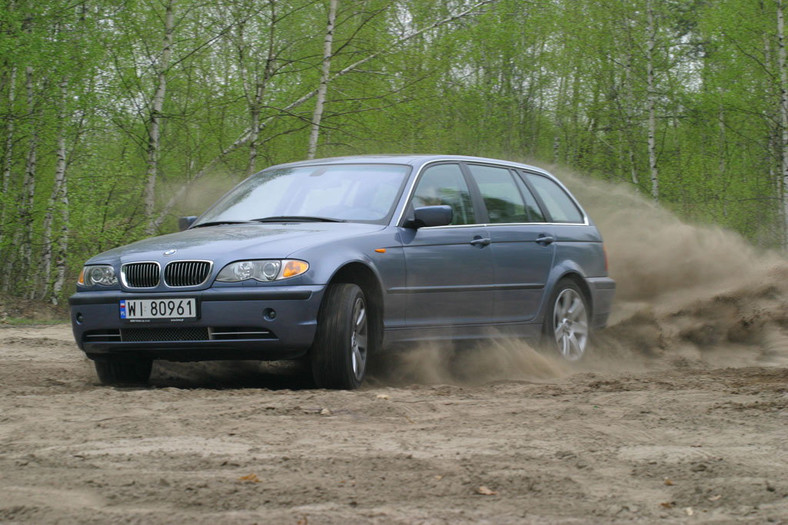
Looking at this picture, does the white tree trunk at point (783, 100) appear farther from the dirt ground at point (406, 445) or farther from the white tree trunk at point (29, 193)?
the dirt ground at point (406, 445)

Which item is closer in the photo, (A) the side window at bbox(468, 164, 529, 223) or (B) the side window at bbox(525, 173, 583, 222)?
(A) the side window at bbox(468, 164, 529, 223)

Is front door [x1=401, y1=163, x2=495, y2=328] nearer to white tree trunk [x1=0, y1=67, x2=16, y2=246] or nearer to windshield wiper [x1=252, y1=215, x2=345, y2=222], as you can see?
windshield wiper [x1=252, y1=215, x2=345, y2=222]

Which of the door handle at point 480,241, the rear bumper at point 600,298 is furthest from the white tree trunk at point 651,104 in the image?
the door handle at point 480,241

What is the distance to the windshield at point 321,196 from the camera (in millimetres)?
7152

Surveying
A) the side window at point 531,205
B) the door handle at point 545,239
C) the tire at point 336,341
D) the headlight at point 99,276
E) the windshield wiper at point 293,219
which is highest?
the side window at point 531,205

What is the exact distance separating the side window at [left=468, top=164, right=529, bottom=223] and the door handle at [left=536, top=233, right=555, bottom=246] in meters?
0.18

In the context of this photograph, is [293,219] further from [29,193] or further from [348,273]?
[29,193]

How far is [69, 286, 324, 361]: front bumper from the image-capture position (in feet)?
19.9

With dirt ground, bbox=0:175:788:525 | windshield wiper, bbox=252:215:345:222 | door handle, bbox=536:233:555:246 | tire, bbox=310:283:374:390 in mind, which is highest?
windshield wiper, bbox=252:215:345:222

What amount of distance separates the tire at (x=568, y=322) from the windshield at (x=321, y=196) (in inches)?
72.4

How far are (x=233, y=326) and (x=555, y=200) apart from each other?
3.89m

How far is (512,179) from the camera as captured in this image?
860 cm

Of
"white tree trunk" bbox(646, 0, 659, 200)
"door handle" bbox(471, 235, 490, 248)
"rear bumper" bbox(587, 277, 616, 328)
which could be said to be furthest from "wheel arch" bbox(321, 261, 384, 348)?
"white tree trunk" bbox(646, 0, 659, 200)

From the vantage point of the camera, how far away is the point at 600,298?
921cm
